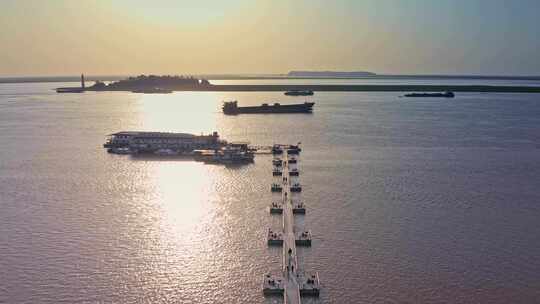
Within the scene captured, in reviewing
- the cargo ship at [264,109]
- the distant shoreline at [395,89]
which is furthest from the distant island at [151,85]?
the cargo ship at [264,109]

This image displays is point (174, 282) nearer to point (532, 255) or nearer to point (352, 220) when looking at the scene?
point (352, 220)

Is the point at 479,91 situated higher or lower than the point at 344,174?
higher

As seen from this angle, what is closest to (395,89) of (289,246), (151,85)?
(151,85)

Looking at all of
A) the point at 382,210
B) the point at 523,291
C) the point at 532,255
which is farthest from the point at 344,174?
the point at 523,291

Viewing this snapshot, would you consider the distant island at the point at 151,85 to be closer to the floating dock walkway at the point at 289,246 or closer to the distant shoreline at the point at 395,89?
the distant shoreline at the point at 395,89

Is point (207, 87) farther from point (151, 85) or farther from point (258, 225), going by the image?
point (258, 225)
